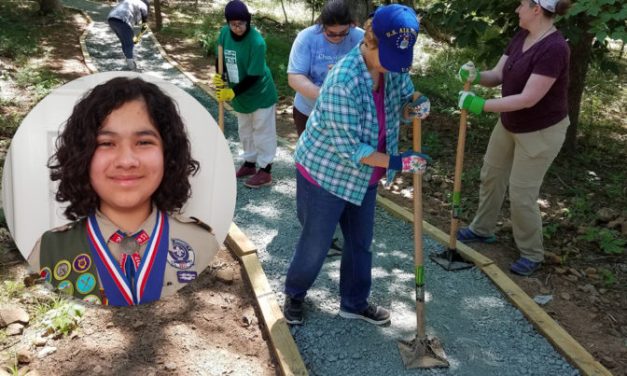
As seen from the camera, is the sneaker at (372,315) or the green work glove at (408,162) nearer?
the green work glove at (408,162)

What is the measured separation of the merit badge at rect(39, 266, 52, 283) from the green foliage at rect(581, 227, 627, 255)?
4.30 meters

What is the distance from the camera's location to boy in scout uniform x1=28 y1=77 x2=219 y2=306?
78 cm

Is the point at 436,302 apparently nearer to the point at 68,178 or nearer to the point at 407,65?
the point at 407,65

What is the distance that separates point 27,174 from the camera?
30.2 inches

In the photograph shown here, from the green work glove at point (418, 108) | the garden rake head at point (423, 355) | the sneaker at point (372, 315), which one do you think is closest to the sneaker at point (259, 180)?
the sneaker at point (372, 315)

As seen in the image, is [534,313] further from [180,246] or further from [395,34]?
[180,246]

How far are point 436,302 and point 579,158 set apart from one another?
12.6ft

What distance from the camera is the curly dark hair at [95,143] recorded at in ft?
2.54

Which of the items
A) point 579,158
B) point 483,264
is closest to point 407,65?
point 483,264

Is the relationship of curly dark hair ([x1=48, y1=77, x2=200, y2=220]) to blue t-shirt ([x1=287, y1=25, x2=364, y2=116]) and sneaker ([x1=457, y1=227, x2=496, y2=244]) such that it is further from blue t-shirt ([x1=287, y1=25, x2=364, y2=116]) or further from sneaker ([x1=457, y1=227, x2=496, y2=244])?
sneaker ([x1=457, y1=227, x2=496, y2=244])

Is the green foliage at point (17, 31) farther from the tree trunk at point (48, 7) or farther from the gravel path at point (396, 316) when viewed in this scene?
Answer: the gravel path at point (396, 316)

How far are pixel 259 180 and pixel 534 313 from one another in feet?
8.55

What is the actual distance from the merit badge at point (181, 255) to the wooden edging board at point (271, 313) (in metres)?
1.71

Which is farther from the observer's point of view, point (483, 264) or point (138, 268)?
point (483, 264)
